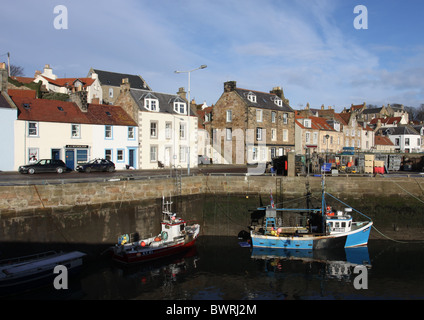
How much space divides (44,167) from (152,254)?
1306 centimetres

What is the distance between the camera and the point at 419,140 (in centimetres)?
6900

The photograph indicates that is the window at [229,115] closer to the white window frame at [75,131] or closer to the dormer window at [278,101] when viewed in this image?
the dormer window at [278,101]

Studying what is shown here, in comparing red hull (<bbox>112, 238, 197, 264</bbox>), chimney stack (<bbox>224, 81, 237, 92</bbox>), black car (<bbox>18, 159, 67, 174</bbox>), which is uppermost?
chimney stack (<bbox>224, 81, 237, 92</bbox>)

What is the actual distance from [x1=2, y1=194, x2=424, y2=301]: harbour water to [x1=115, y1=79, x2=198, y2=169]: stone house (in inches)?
564

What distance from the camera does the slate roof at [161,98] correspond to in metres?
37.4

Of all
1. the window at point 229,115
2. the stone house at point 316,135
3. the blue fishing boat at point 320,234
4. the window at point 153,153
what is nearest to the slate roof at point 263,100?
the window at point 229,115

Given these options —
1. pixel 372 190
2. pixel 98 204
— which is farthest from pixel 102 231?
pixel 372 190

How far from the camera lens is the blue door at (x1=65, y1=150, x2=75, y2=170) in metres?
31.7

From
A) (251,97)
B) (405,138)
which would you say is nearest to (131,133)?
(251,97)

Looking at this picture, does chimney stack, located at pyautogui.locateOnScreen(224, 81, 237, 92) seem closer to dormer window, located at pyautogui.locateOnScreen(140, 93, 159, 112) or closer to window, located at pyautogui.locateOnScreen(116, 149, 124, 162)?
dormer window, located at pyautogui.locateOnScreen(140, 93, 159, 112)

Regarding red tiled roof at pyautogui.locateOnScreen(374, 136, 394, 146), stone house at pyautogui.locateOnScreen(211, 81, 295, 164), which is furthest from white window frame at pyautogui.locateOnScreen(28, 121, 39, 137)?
red tiled roof at pyautogui.locateOnScreen(374, 136, 394, 146)

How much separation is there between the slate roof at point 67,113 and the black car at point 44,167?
441cm

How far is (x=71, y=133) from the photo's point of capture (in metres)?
32.1
